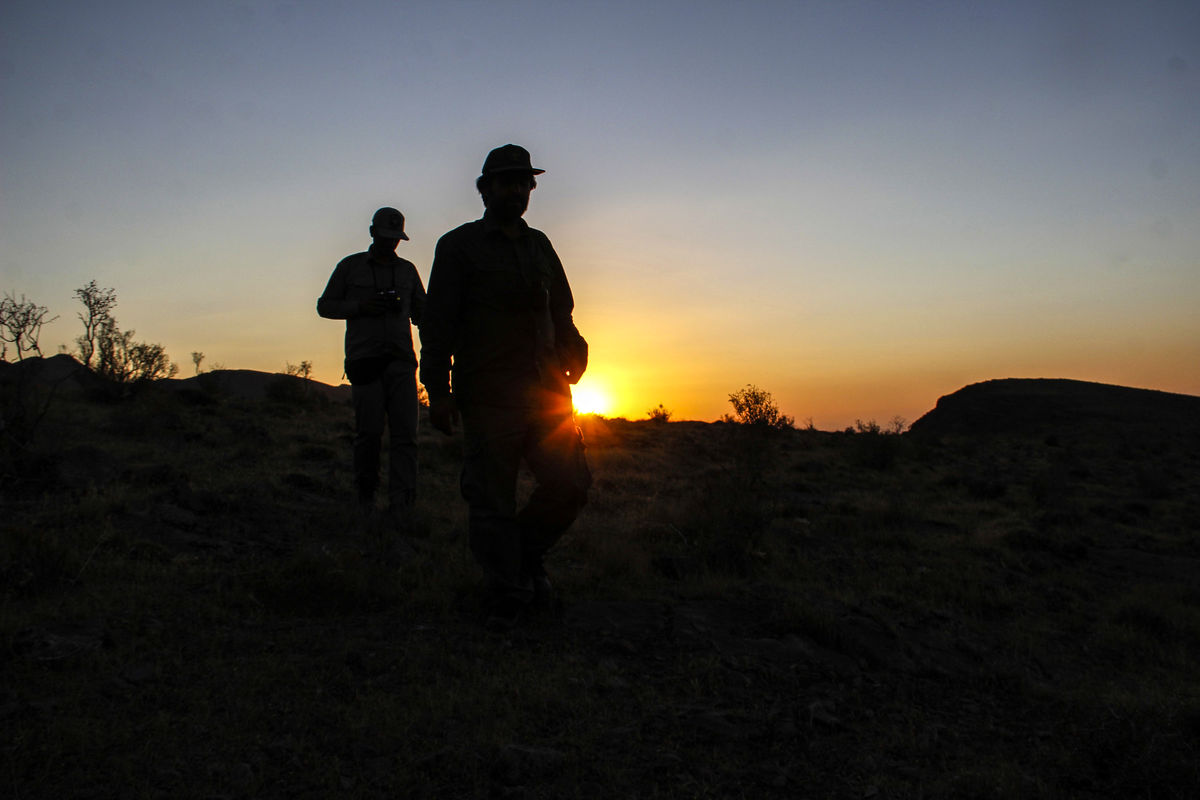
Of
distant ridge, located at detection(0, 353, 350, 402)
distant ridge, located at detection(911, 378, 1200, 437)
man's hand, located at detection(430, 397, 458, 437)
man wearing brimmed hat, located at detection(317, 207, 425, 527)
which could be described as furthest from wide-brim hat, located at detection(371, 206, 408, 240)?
distant ridge, located at detection(911, 378, 1200, 437)

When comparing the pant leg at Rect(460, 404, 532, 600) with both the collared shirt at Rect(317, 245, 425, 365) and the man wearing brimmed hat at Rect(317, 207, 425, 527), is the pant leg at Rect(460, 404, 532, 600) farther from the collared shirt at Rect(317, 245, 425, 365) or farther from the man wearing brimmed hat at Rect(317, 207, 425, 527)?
the collared shirt at Rect(317, 245, 425, 365)

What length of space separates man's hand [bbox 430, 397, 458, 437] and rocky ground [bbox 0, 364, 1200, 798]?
897mm

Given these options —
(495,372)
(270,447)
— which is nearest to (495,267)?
(495,372)

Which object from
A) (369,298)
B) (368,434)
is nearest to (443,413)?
(368,434)

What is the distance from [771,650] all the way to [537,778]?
5.09 ft

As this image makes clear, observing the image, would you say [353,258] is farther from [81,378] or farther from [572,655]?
[81,378]

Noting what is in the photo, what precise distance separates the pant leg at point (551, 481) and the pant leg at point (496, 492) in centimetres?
9

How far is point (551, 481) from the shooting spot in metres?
3.73

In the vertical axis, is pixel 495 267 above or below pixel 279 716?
above

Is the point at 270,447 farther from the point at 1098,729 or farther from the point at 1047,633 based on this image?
the point at 1098,729

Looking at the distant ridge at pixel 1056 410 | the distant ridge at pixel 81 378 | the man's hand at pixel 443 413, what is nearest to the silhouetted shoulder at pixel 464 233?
the man's hand at pixel 443 413

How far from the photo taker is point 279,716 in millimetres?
2520

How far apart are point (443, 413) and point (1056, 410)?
3480cm

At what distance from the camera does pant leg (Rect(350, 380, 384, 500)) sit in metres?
5.58
